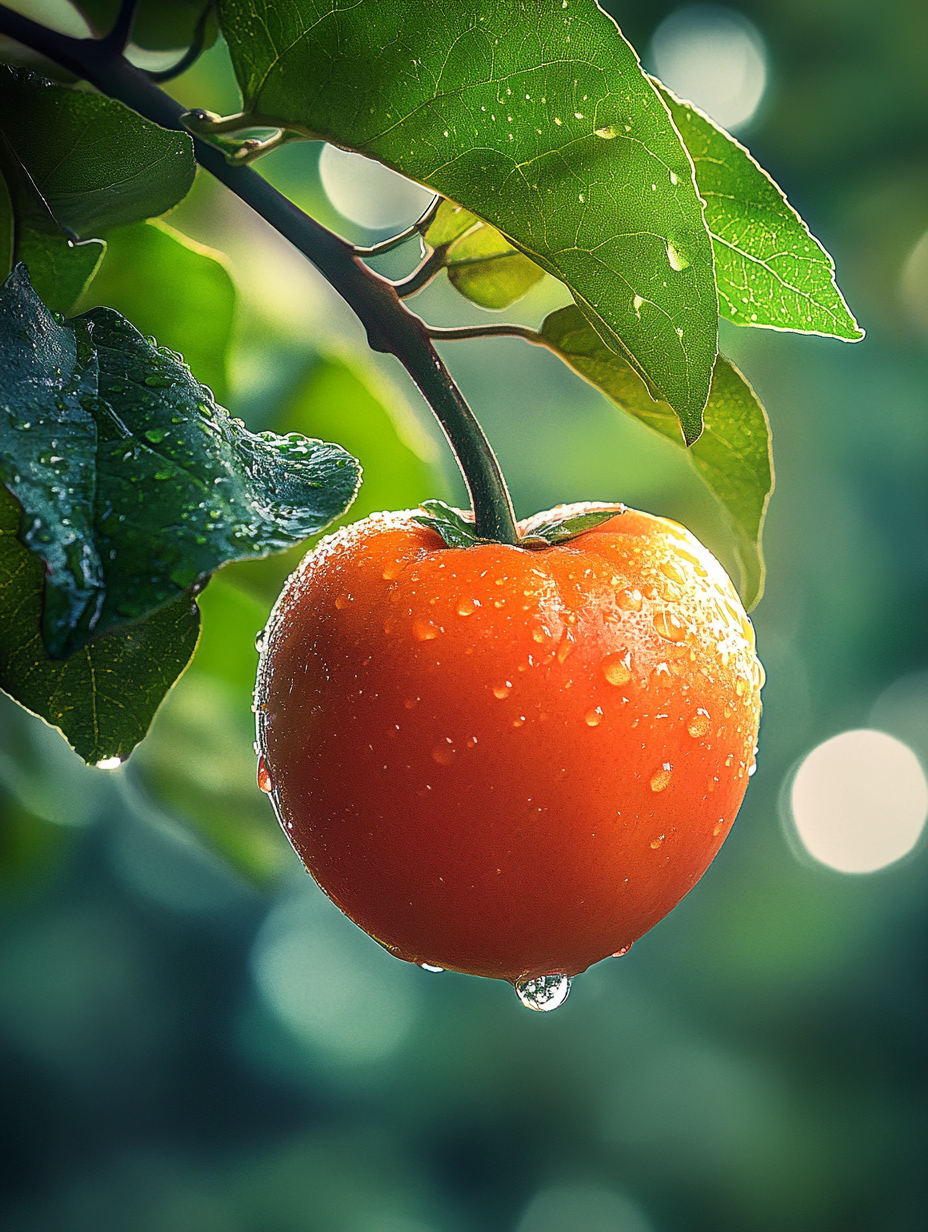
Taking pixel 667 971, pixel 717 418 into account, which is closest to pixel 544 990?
pixel 717 418

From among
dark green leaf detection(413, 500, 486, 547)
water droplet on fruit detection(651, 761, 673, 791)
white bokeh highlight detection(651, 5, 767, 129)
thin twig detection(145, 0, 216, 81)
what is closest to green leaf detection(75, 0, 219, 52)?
thin twig detection(145, 0, 216, 81)

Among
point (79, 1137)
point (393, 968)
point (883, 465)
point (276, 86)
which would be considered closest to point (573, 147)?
point (276, 86)

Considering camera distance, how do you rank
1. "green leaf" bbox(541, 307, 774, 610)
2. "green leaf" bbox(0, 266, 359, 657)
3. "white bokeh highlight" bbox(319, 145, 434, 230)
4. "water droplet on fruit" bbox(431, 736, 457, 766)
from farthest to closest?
"white bokeh highlight" bbox(319, 145, 434, 230) → "green leaf" bbox(541, 307, 774, 610) → "water droplet on fruit" bbox(431, 736, 457, 766) → "green leaf" bbox(0, 266, 359, 657)

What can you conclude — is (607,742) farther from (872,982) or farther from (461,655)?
(872,982)

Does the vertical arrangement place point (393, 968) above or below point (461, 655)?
above

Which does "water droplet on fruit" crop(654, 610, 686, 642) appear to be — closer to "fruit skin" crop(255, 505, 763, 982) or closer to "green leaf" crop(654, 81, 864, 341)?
"fruit skin" crop(255, 505, 763, 982)

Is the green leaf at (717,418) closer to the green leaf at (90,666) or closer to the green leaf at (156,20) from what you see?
the green leaf at (90,666)
